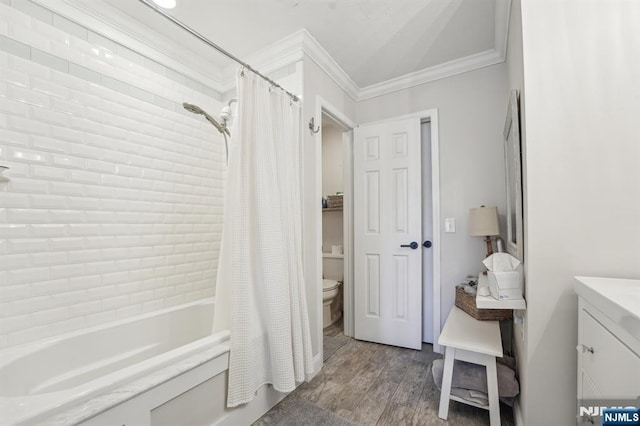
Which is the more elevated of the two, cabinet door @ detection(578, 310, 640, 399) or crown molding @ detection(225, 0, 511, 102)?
crown molding @ detection(225, 0, 511, 102)

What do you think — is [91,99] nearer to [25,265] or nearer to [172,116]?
[172,116]

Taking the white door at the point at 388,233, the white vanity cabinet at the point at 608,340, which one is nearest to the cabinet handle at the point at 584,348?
the white vanity cabinet at the point at 608,340

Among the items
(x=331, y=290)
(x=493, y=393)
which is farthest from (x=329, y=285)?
(x=493, y=393)

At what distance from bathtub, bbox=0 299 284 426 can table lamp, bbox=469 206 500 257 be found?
1767 millimetres

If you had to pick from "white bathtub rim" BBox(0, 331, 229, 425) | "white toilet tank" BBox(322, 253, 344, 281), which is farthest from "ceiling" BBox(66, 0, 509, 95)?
"white toilet tank" BBox(322, 253, 344, 281)

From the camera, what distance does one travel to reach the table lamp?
6.20 ft

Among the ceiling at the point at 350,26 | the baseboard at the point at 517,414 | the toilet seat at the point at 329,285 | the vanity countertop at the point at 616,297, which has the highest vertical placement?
the ceiling at the point at 350,26

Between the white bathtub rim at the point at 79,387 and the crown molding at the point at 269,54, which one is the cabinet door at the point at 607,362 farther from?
the crown molding at the point at 269,54

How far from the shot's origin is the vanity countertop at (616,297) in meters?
0.62

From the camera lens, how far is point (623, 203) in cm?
101

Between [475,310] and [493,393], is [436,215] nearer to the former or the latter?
[475,310]

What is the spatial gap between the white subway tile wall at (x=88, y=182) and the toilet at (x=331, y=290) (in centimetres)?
122

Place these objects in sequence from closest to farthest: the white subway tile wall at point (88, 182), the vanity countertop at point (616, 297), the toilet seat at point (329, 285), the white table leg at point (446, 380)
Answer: the vanity countertop at point (616, 297)
the white subway tile wall at point (88, 182)
the white table leg at point (446, 380)
the toilet seat at point (329, 285)

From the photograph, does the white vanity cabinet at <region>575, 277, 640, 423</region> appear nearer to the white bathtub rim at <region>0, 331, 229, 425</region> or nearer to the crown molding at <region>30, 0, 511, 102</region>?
the white bathtub rim at <region>0, 331, 229, 425</region>
